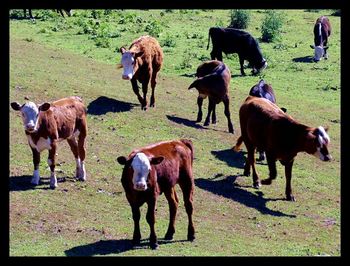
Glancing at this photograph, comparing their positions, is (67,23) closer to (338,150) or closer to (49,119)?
(338,150)

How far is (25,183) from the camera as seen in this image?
14109 mm

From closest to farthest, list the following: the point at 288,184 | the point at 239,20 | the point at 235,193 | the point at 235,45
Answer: the point at 288,184 < the point at 235,193 < the point at 235,45 < the point at 239,20

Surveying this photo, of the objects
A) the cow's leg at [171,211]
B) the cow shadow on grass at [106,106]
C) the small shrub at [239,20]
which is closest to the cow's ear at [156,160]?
the cow's leg at [171,211]

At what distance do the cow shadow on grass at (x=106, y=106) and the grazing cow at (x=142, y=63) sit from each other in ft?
1.48

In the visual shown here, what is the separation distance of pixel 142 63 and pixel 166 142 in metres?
8.34

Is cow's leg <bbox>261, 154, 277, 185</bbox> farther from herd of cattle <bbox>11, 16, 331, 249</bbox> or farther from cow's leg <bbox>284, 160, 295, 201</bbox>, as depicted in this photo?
cow's leg <bbox>284, 160, 295, 201</bbox>

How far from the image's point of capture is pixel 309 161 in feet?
58.6

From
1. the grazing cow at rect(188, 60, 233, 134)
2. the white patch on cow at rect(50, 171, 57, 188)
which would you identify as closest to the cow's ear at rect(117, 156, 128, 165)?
the white patch on cow at rect(50, 171, 57, 188)

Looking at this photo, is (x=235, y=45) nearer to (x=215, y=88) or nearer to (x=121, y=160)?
(x=215, y=88)

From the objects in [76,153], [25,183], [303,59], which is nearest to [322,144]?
[76,153]

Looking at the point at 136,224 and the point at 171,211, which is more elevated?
the point at 171,211

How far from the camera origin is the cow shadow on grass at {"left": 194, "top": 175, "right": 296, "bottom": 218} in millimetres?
14539

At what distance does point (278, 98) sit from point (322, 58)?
7202 mm
